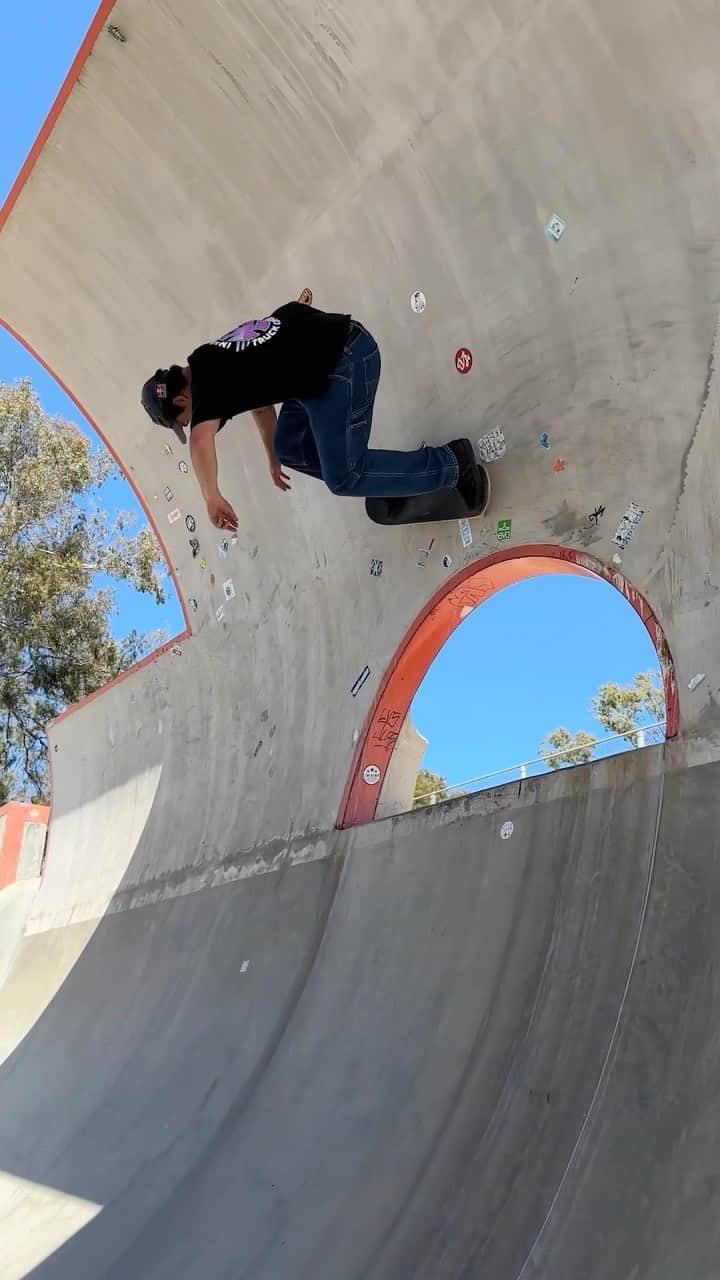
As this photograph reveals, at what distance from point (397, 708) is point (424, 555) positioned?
89 cm

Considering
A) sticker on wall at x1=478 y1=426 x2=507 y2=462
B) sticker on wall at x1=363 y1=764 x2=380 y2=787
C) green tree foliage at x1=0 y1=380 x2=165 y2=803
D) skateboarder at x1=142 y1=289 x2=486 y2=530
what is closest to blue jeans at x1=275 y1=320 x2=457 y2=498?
skateboarder at x1=142 y1=289 x2=486 y2=530

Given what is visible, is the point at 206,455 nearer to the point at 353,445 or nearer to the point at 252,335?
Answer: the point at 252,335

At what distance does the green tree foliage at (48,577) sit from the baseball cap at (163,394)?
A: 731 inches

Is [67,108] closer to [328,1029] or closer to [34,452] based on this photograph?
[328,1029]

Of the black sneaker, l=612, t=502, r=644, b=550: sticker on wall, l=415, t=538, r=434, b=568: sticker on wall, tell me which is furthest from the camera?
l=415, t=538, r=434, b=568: sticker on wall

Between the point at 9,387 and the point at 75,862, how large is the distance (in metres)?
16.9

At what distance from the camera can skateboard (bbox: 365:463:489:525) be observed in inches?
185

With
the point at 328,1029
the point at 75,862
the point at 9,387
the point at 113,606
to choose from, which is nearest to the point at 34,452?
the point at 9,387

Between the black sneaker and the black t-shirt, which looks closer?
the black t-shirt

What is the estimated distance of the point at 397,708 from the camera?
5336 millimetres

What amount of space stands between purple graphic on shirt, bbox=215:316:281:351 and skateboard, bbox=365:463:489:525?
118 cm

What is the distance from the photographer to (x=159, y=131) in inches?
224

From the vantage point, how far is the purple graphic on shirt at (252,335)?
3842mm

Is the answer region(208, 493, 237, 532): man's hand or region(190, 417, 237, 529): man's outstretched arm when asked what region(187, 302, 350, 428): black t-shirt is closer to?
region(190, 417, 237, 529): man's outstretched arm
